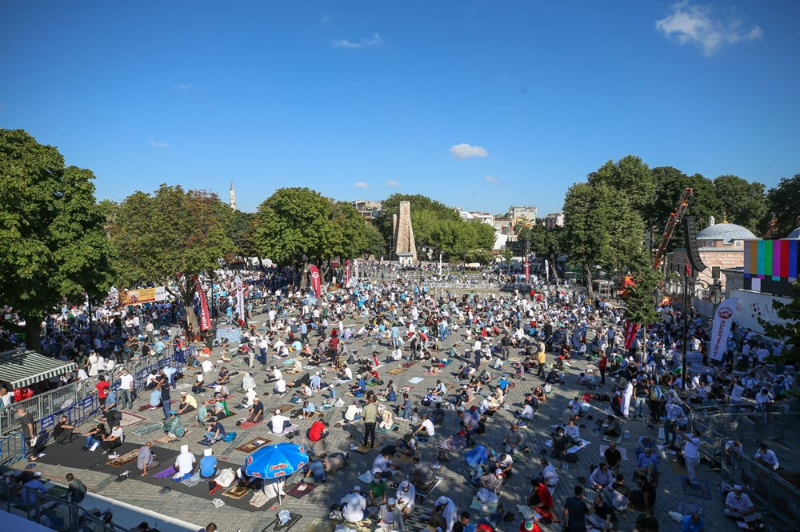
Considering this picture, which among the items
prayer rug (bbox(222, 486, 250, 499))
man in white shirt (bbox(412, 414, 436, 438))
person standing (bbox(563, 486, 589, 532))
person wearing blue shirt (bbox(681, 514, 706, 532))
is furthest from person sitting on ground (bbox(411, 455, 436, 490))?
person wearing blue shirt (bbox(681, 514, 706, 532))

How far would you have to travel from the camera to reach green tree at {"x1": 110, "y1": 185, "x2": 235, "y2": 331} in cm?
2484

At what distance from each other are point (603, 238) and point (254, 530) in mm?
41371

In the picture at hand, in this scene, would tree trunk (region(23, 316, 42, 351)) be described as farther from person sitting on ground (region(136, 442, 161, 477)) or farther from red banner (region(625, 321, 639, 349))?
red banner (region(625, 321, 639, 349))

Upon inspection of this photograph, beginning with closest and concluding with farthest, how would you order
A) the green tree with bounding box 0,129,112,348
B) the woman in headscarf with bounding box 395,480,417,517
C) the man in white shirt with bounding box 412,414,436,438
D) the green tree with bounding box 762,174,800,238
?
the woman in headscarf with bounding box 395,480,417,517 → the man in white shirt with bounding box 412,414,436,438 → the green tree with bounding box 0,129,112,348 → the green tree with bounding box 762,174,800,238

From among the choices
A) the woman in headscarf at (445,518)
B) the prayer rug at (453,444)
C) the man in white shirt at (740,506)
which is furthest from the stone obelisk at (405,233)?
the woman in headscarf at (445,518)

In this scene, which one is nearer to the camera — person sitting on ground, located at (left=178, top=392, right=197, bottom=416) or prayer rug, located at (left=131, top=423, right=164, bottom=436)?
prayer rug, located at (left=131, top=423, right=164, bottom=436)

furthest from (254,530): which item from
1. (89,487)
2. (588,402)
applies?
(588,402)

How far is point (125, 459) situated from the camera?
12062mm

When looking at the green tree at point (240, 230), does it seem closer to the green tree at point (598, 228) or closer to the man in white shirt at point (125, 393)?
the green tree at point (598, 228)

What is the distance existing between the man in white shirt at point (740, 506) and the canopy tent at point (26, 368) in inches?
741

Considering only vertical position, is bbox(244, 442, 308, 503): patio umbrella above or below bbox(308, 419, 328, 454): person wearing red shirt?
above

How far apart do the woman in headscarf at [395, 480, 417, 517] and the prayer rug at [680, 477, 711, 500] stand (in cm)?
621

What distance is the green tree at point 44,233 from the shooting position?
600 inches

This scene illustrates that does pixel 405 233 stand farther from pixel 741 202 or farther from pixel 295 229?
pixel 741 202
